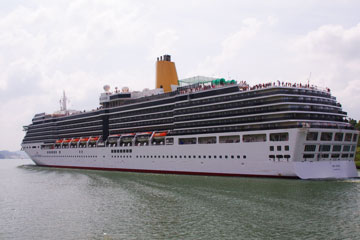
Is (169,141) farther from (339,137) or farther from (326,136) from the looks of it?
(339,137)

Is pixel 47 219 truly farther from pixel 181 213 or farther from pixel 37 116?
pixel 37 116

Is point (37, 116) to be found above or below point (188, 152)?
above

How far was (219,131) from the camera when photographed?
4828 centimetres

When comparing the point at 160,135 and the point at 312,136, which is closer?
the point at 312,136

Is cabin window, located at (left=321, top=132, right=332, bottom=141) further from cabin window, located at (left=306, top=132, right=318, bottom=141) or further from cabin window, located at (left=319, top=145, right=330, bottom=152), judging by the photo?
A: cabin window, located at (left=306, top=132, right=318, bottom=141)

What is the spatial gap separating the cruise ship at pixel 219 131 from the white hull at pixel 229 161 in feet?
0.37

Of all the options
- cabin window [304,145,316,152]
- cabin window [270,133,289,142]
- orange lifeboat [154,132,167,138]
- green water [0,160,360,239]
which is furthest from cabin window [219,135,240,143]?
orange lifeboat [154,132,167,138]

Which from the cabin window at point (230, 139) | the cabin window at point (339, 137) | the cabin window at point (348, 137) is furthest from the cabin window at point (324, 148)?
the cabin window at point (230, 139)

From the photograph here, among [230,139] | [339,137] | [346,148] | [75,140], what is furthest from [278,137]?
[75,140]

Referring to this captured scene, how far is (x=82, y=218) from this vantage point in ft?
86.3

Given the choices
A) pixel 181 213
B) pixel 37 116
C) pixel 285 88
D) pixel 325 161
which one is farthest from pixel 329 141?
pixel 37 116

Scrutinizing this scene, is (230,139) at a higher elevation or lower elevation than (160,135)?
lower

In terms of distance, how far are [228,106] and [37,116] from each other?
62266mm

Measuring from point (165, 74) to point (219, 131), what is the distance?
24.0m
